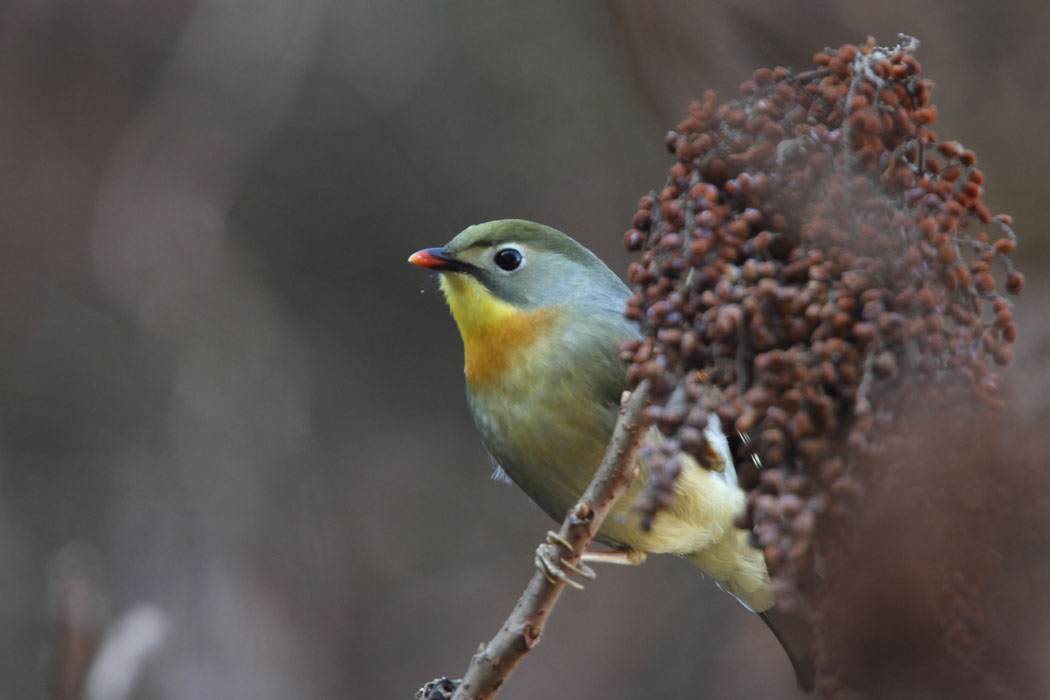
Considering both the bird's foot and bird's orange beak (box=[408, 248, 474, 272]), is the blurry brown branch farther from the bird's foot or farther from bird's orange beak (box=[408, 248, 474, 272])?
bird's orange beak (box=[408, 248, 474, 272])

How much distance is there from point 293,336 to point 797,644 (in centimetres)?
460

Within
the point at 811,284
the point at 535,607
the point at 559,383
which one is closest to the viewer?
the point at 811,284

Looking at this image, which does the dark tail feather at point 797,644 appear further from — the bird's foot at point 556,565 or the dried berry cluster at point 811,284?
the dried berry cluster at point 811,284

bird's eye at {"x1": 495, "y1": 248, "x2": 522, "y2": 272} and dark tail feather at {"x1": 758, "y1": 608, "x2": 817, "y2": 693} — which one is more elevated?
bird's eye at {"x1": 495, "y1": 248, "x2": 522, "y2": 272}

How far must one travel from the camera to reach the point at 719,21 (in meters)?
3.56

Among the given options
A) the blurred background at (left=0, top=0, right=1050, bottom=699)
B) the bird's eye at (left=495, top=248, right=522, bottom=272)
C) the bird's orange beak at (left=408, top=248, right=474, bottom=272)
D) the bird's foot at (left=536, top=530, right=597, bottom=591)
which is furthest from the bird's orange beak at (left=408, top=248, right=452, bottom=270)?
the blurred background at (left=0, top=0, right=1050, bottom=699)

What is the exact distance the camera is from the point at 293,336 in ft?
24.0

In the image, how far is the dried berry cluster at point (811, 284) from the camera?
1641 millimetres

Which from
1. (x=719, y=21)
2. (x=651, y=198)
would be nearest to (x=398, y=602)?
(x=719, y=21)

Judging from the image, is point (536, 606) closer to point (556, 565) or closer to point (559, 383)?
point (556, 565)

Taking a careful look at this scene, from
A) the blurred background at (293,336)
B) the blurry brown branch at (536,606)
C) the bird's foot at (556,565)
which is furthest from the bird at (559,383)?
the blurred background at (293,336)

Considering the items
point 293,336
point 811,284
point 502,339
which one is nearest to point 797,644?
point 502,339

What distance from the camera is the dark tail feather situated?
10.8 feet

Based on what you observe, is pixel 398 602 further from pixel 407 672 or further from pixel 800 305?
pixel 800 305
